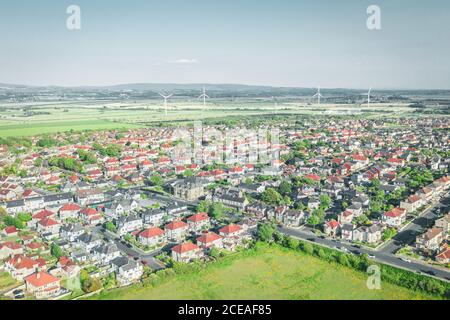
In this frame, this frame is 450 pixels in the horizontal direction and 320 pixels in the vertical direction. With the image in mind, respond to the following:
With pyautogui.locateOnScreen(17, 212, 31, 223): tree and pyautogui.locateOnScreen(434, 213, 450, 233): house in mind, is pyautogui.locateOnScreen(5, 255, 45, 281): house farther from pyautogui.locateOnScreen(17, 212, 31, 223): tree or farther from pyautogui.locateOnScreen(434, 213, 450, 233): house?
pyautogui.locateOnScreen(434, 213, 450, 233): house

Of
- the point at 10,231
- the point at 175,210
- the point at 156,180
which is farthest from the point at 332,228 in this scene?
the point at 10,231

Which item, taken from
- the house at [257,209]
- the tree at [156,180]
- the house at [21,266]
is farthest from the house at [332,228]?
the tree at [156,180]

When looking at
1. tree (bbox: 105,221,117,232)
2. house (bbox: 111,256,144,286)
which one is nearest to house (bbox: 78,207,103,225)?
tree (bbox: 105,221,117,232)

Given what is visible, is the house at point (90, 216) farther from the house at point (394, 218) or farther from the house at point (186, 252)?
the house at point (394, 218)

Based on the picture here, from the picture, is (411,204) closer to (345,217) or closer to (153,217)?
(345,217)
